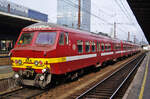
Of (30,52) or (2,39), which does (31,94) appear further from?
(2,39)

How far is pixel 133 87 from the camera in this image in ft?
29.1

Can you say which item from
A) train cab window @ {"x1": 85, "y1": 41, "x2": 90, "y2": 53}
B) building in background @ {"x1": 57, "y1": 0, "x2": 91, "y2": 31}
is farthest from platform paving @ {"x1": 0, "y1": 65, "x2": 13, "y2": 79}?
train cab window @ {"x1": 85, "y1": 41, "x2": 90, "y2": 53}

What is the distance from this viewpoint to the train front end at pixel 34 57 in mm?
7605

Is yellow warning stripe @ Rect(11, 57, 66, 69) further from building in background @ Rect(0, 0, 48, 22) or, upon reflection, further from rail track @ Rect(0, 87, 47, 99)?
building in background @ Rect(0, 0, 48, 22)

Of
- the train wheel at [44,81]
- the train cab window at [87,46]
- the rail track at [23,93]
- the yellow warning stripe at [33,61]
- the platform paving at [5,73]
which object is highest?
the train cab window at [87,46]

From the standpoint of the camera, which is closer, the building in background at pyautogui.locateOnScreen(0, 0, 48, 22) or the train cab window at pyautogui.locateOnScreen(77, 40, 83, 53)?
the train cab window at pyautogui.locateOnScreen(77, 40, 83, 53)

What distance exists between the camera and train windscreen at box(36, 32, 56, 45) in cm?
830

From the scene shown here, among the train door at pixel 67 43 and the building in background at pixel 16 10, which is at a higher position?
the building in background at pixel 16 10

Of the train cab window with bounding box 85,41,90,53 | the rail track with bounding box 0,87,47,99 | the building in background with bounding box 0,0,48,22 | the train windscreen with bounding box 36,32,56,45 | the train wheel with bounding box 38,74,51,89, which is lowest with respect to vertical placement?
the rail track with bounding box 0,87,47,99

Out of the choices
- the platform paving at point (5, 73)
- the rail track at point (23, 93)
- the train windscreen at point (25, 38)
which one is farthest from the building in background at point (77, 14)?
the platform paving at point (5, 73)

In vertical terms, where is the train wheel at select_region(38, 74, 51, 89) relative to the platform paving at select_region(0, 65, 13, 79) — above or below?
above

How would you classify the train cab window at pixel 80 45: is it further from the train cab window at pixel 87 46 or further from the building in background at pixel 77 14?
the building in background at pixel 77 14

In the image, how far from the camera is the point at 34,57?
7723mm

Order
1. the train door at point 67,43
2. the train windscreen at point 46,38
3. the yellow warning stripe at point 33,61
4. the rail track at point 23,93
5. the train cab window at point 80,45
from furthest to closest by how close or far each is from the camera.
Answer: the train cab window at point 80,45
the train door at point 67,43
the train windscreen at point 46,38
the yellow warning stripe at point 33,61
the rail track at point 23,93
